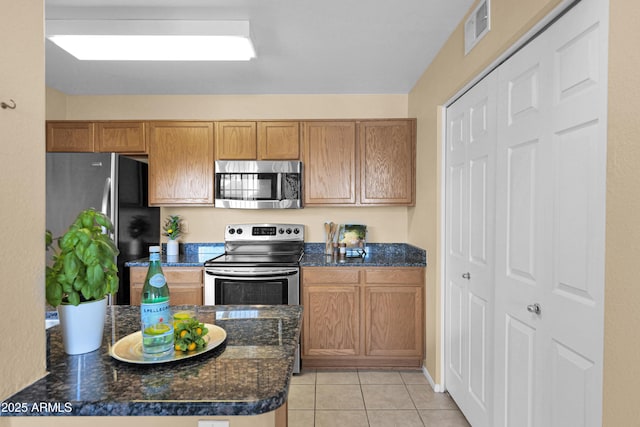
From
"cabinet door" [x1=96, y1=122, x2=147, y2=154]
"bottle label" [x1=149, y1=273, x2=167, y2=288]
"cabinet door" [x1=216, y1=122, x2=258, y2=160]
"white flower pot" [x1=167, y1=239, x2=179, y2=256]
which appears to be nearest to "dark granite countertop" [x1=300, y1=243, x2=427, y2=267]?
"cabinet door" [x1=216, y1=122, x2=258, y2=160]

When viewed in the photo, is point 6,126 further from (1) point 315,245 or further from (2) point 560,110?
(1) point 315,245

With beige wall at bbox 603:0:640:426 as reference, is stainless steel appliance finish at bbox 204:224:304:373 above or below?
below

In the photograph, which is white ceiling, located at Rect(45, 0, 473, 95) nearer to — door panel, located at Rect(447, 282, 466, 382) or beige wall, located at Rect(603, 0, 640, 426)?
beige wall, located at Rect(603, 0, 640, 426)

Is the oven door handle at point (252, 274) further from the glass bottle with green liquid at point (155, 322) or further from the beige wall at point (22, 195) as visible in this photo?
the beige wall at point (22, 195)

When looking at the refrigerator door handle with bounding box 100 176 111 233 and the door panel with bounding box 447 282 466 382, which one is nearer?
the door panel with bounding box 447 282 466 382

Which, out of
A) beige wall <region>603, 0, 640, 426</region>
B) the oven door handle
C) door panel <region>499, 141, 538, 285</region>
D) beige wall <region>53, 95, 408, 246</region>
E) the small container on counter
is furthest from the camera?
beige wall <region>53, 95, 408, 246</region>

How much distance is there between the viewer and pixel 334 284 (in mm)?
3121

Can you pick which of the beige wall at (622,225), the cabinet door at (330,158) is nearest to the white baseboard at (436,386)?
the cabinet door at (330,158)

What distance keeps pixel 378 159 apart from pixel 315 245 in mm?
1067

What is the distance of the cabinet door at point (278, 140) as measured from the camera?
3.39m

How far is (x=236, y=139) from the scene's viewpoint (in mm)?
3398

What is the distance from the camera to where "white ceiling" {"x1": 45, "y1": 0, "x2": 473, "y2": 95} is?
81.9 inches

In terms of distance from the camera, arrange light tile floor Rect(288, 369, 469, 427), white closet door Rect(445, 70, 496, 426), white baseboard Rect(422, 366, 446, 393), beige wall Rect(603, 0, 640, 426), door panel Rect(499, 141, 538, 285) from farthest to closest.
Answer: white baseboard Rect(422, 366, 446, 393)
light tile floor Rect(288, 369, 469, 427)
white closet door Rect(445, 70, 496, 426)
door panel Rect(499, 141, 538, 285)
beige wall Rect(603, 0, 640, 426)

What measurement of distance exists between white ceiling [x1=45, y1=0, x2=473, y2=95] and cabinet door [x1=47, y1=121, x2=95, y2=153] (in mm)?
368
